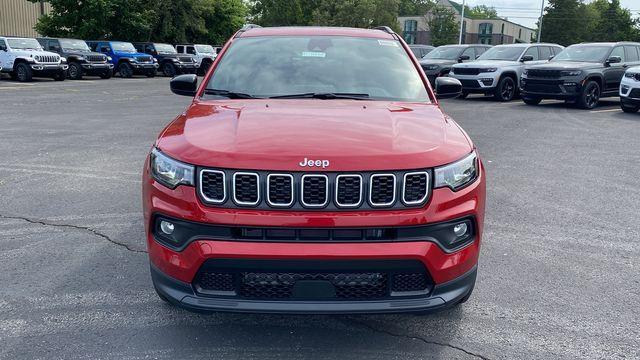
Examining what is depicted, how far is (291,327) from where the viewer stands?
343 centimetres

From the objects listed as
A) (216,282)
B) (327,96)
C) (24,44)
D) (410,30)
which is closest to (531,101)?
(327,96)

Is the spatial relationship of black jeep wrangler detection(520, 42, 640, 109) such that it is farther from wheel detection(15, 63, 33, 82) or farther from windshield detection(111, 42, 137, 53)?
windshield detection(111, 42, 137, 53)

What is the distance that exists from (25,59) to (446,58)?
55.6 ft

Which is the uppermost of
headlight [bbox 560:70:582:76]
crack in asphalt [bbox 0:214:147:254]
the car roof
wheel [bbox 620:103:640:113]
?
the car roof

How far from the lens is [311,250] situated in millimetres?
2705

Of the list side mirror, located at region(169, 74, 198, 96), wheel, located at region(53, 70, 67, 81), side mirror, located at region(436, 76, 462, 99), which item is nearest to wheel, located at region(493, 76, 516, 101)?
side mirror, located at region(436, 76, 462, 99)

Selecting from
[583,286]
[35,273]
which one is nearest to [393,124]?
[583,286]

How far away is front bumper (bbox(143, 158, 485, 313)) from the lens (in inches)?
107

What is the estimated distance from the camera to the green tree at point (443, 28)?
81625 millimetres

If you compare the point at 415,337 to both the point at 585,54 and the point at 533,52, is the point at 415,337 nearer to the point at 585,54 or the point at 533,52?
the point at 585,54

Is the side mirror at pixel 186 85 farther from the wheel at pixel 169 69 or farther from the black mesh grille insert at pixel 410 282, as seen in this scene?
the wheel at pixel 169 69

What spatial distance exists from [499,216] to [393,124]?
2989 millimetres

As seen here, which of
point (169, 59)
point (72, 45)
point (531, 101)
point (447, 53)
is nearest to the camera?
point (531, 101)

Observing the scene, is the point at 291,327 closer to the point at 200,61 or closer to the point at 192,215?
the point at 192,215
